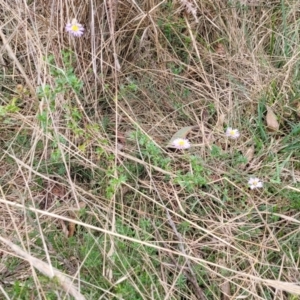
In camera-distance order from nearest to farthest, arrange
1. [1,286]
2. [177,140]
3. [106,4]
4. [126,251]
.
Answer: [1,286]
[126,251]
[177,140]
[106,4]

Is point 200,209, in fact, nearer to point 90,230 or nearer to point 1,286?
point 90,230

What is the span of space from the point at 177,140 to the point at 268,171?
13.0 inches

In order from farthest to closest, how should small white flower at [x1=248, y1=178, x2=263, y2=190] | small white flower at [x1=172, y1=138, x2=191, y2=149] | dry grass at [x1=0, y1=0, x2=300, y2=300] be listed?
A: small white flower at [x1=172, y1=138, x2=191, y2=149] → small white flower at [x1=248, y1=178, x2=263, y2=190] → dry grass at [x1=0, y1=0, x2=300, y2=300]

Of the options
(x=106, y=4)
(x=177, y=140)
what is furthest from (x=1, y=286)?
(x=106, y=4)

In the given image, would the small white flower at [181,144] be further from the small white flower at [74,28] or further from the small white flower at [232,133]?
the small white flower at [74,28]

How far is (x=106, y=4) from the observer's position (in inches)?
81.4

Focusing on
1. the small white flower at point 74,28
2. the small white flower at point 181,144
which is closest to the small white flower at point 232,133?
the small white flower at point 181,144

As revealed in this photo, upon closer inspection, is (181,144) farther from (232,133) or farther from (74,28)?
(74,28)

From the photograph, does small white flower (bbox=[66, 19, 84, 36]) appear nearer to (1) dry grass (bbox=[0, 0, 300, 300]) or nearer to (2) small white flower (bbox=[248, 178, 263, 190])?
(1) dry grass (bbox=[0, 0, 300, 300])

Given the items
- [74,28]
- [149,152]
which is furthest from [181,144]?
[74,28]

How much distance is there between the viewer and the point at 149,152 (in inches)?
71.1

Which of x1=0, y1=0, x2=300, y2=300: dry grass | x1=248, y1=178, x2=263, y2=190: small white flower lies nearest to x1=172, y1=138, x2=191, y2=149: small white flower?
x1=0, y1=0, x2=300, y2=300: dry grass

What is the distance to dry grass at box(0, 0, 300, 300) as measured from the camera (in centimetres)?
159

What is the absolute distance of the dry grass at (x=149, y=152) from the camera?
159 centimetres
